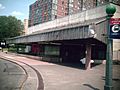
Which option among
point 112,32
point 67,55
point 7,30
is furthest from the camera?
point 7,30

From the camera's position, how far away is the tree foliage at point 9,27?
322ft

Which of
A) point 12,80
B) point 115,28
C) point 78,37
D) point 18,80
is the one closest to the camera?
point 115,28

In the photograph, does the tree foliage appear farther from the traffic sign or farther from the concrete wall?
the traffic sign

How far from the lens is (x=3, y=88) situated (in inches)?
467

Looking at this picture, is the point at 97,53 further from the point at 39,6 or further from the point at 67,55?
the point at 39,6

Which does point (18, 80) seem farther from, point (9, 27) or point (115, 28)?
point (9, 27)

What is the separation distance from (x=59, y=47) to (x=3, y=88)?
29.6 meters

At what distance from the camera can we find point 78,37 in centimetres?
2300

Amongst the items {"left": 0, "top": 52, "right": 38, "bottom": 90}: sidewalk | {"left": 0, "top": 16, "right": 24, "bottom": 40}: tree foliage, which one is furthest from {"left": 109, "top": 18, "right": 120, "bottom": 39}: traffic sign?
{"left": 0, "top": 16, "right": 24, "bottom": 40}: tree foliage

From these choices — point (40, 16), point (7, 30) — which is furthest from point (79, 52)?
point (40, 16)

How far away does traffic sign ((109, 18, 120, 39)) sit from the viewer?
909 cm

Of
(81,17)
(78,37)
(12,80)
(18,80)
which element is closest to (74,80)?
(18,80)

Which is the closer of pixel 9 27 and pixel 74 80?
pixel 74 80

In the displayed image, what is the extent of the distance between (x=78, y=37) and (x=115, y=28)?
13.8 metres
